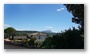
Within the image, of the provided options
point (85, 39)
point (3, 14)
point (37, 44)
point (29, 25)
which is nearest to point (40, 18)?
point (29, 25)

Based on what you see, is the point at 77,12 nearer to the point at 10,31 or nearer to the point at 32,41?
the point at 32,41

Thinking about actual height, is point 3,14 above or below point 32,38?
above

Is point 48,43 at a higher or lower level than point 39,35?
lower

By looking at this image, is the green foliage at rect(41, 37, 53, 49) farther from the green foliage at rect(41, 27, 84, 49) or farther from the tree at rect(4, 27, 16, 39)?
the tree at rect(4, 27, 16, 39)

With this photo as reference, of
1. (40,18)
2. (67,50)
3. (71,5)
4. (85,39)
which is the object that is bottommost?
(67,50)

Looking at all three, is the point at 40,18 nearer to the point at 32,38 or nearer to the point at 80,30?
the point at 32,38

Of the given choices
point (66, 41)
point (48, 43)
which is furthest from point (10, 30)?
point (66, 41)

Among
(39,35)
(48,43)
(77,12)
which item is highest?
(77,12)

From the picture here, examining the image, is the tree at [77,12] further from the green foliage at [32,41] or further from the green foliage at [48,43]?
the green foliage at [32,41]
